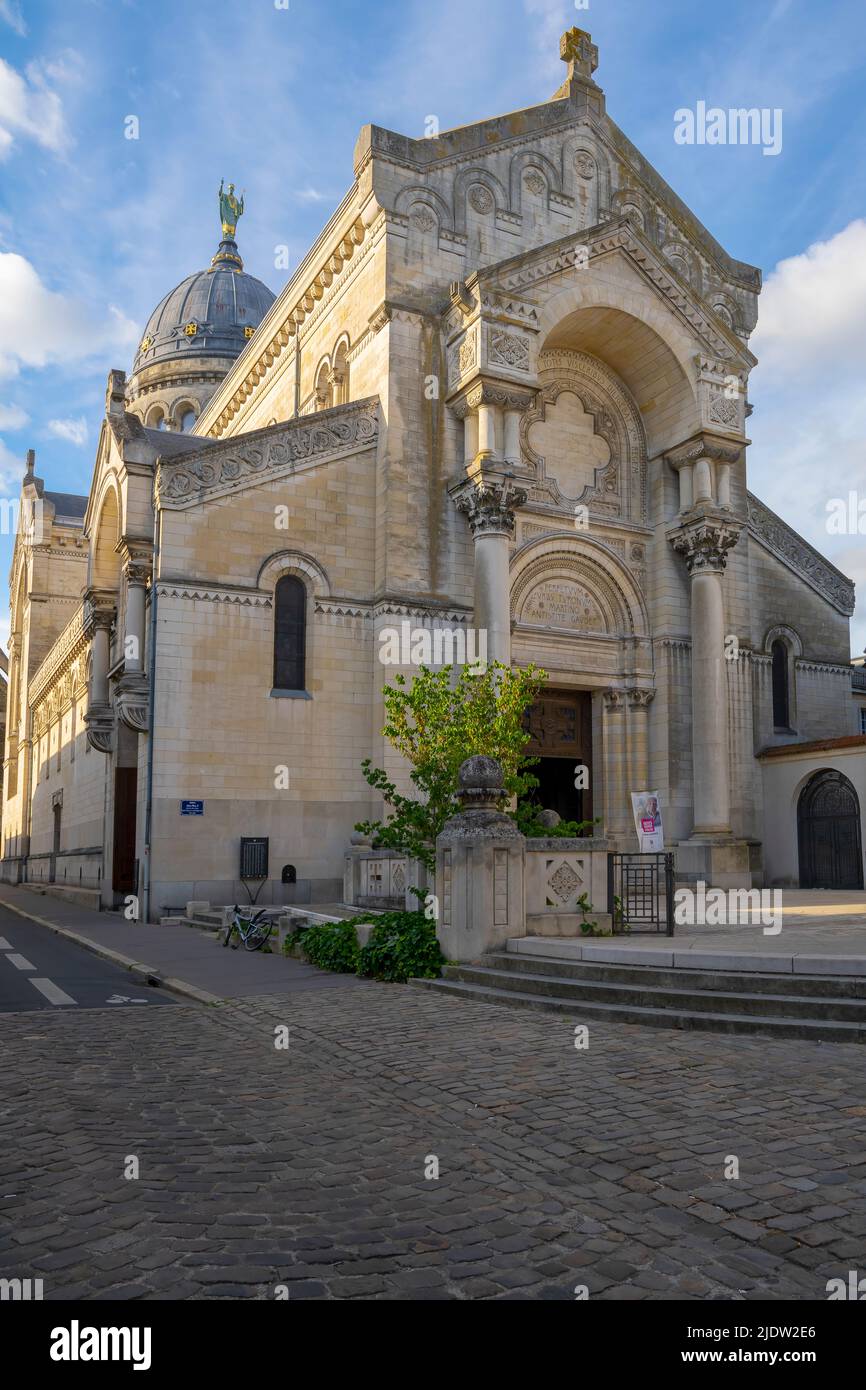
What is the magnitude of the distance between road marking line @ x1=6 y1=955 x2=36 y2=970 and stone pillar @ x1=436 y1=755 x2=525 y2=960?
6503 mm

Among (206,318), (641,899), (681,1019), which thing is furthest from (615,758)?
(206,318)

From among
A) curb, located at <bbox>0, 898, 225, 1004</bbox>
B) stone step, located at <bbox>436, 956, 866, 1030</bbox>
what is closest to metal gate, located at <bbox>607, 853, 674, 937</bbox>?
stone step, located at <bbox>436, 956, 866, 1030</bbox>

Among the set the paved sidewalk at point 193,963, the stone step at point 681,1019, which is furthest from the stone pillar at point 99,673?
the stone step at point 681,1019

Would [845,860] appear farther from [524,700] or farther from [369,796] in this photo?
[524,700]

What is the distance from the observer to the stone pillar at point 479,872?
1305cm

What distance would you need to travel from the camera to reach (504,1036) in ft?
31.8

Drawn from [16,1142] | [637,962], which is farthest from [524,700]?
[16,1142]

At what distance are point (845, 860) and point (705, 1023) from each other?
678 inches

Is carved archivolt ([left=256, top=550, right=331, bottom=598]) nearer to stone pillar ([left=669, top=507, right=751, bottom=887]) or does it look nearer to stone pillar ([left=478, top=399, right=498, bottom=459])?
stone pillar ([left=478, top=399, right=498, bottom=459])

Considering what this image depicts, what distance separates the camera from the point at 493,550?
23641 mm

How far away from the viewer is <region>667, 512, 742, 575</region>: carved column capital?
86.5 feet

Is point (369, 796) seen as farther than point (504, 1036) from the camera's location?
Yes

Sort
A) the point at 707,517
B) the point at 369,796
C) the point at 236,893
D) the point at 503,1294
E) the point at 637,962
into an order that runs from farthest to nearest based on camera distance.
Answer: the point at 707,517 → the point at 369,796 → the point at 236,893 → the point at 637,962 → the point at 503,1294
